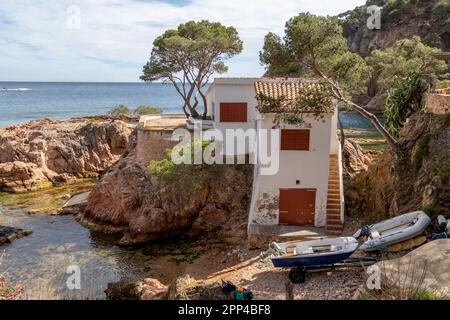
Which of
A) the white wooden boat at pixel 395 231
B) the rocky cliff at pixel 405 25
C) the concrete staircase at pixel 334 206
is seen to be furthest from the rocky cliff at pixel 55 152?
the rocky cliff at pixel 405 25

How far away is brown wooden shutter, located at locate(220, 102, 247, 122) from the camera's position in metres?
26.7

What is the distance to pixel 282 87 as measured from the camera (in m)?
21.3

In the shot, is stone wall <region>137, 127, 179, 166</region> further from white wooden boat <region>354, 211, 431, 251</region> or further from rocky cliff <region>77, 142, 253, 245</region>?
white wooden boat <region>354, 211, 431, 251</region>

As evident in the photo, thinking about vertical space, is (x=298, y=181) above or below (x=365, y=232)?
above

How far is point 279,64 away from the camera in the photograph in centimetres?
2231

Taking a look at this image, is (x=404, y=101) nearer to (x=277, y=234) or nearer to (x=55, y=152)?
(x=277, y=234)

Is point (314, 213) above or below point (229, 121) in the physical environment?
below

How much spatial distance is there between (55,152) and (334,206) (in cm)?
3498

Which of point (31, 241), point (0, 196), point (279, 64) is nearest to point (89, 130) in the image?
point (0, 196)

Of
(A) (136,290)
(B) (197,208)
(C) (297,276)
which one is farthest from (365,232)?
(B) (197,208)

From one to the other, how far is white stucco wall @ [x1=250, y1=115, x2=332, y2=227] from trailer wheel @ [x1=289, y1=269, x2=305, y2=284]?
5.76 metres

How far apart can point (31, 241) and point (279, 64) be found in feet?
65.4
